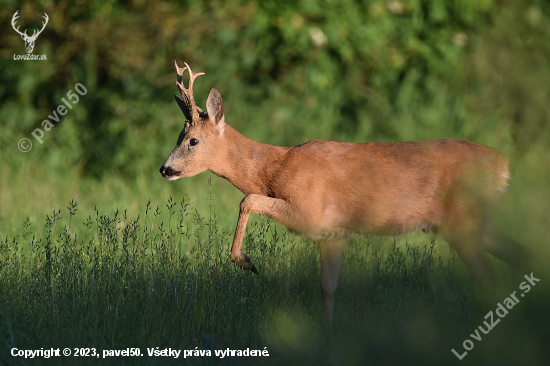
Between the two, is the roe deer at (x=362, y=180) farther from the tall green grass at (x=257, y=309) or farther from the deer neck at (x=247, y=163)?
the tall green grass at (x=257, y=309)

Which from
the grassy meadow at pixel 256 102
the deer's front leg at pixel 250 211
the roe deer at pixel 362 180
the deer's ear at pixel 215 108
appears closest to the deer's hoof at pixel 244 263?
the deer's front leg at pixel 250 211

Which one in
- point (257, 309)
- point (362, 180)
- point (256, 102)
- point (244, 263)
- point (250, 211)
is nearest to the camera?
point (244, 263)

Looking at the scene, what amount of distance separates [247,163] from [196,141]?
42 cm

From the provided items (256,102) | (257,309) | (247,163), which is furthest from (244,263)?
(256,102)

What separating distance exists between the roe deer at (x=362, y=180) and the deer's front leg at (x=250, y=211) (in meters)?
0.12

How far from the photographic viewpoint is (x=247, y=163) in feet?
17.4

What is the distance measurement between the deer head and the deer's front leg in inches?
24.1

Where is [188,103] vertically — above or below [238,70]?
below

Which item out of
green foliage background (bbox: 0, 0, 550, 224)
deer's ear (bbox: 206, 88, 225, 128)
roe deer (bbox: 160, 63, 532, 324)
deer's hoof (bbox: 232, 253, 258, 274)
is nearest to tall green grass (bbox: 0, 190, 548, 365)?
deer's hoof (bbox: 232, 253, 258, 274)

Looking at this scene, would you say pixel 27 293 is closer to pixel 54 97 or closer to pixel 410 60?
pixel 54 97

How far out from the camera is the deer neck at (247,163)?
5.28 m

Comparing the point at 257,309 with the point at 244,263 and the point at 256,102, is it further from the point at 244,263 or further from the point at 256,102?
the point at 256,102

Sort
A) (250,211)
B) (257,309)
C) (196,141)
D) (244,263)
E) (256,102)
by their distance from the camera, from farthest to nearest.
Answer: (256,102) < (196,141) < (250,211) < (257,309) < (244,263)

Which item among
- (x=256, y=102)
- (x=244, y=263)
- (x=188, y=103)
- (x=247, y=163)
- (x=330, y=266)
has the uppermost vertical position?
(x=188, y=103)
